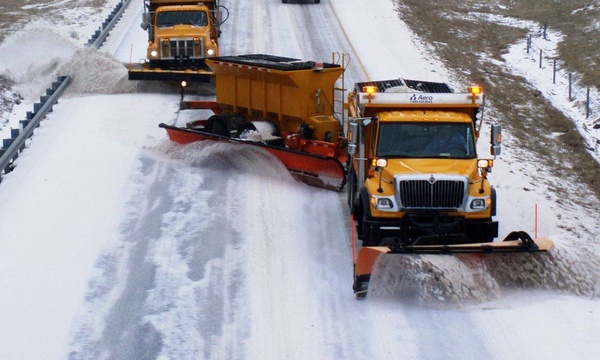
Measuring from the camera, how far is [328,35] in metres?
32.0

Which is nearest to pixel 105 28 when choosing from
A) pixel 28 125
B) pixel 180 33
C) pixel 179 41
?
pixel 180 33

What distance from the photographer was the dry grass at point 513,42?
70.2ft

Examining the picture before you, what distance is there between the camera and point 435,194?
12.1 meters

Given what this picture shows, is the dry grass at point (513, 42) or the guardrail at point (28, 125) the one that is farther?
the dry grass at point (513, 42)

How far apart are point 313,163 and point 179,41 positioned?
30.2ft

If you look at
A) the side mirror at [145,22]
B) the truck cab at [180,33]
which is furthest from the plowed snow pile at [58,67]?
the side mirror at [145,22]

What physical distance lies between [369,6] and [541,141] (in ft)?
54.8

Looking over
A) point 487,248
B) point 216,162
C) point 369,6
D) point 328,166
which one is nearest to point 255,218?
point 328,166

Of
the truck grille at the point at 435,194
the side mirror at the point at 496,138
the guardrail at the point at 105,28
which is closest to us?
the truck grille at the point at 435,194

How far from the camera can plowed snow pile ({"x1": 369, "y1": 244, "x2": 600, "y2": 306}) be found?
11273mm

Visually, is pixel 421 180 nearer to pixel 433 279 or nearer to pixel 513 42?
pixel 433 279

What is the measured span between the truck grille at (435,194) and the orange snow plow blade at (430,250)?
830mm

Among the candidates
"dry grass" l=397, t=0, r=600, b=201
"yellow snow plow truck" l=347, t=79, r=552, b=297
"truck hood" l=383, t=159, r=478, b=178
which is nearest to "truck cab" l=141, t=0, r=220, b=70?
"dry grass" l=397, t=0, r=600, b=201

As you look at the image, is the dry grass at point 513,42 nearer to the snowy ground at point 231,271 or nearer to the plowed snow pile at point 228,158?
the snowy ground at point 231,271
